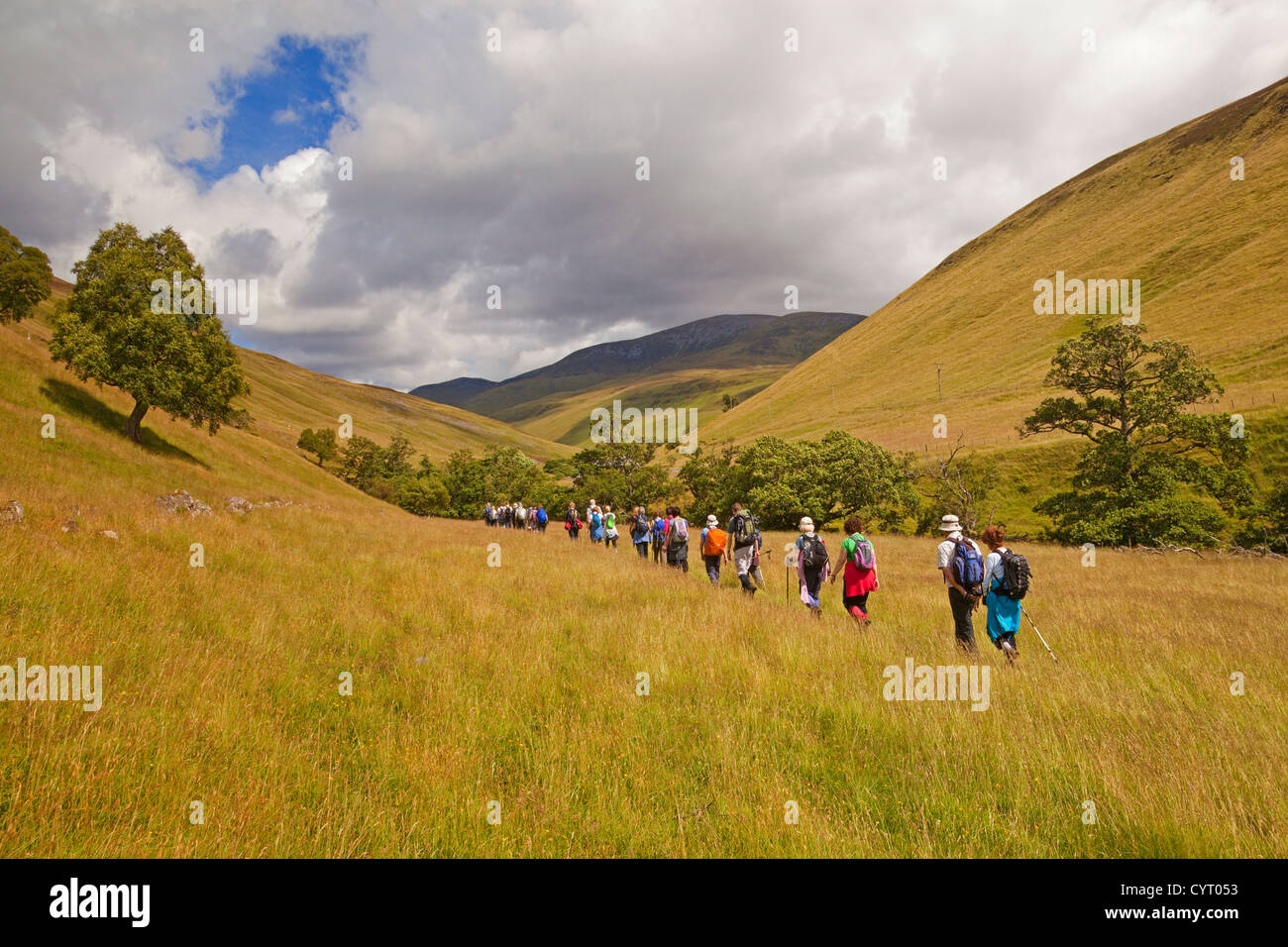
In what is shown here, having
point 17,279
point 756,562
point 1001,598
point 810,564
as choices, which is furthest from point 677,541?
point 17,279

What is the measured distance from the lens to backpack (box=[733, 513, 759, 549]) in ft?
37.2

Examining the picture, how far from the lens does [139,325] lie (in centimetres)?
2711

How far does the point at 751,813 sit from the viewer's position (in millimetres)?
3334

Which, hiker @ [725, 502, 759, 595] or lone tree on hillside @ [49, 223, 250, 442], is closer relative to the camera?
hiker @ [725, 502, 759, 595]

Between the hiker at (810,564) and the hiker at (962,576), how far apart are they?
198cm

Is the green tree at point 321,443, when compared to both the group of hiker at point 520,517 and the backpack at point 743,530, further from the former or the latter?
the backpack at point 743,530

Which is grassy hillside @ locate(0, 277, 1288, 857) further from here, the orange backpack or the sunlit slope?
the sunlit slope

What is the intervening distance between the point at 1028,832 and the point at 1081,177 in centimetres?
24687

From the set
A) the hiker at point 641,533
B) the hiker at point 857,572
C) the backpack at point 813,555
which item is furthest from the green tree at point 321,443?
the hiker at point 857,572

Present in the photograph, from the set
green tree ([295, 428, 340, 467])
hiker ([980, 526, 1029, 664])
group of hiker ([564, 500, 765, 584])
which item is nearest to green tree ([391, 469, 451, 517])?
green tree ([295, 428, 340, 467])

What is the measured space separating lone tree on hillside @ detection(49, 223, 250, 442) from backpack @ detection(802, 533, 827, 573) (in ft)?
107

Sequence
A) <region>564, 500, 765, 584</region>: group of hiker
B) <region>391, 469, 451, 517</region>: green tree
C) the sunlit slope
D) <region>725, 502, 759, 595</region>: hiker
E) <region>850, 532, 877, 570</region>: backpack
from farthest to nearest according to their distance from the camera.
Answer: <region>391, 469, 451, 517</region>: green tree < the sunlit slope < <region>564, 500, 765, 584</region>: group of hiker < <region>725, 502, 759, 595</region>: hiker < <region>850, 532, 877, 570</region>: backpack
